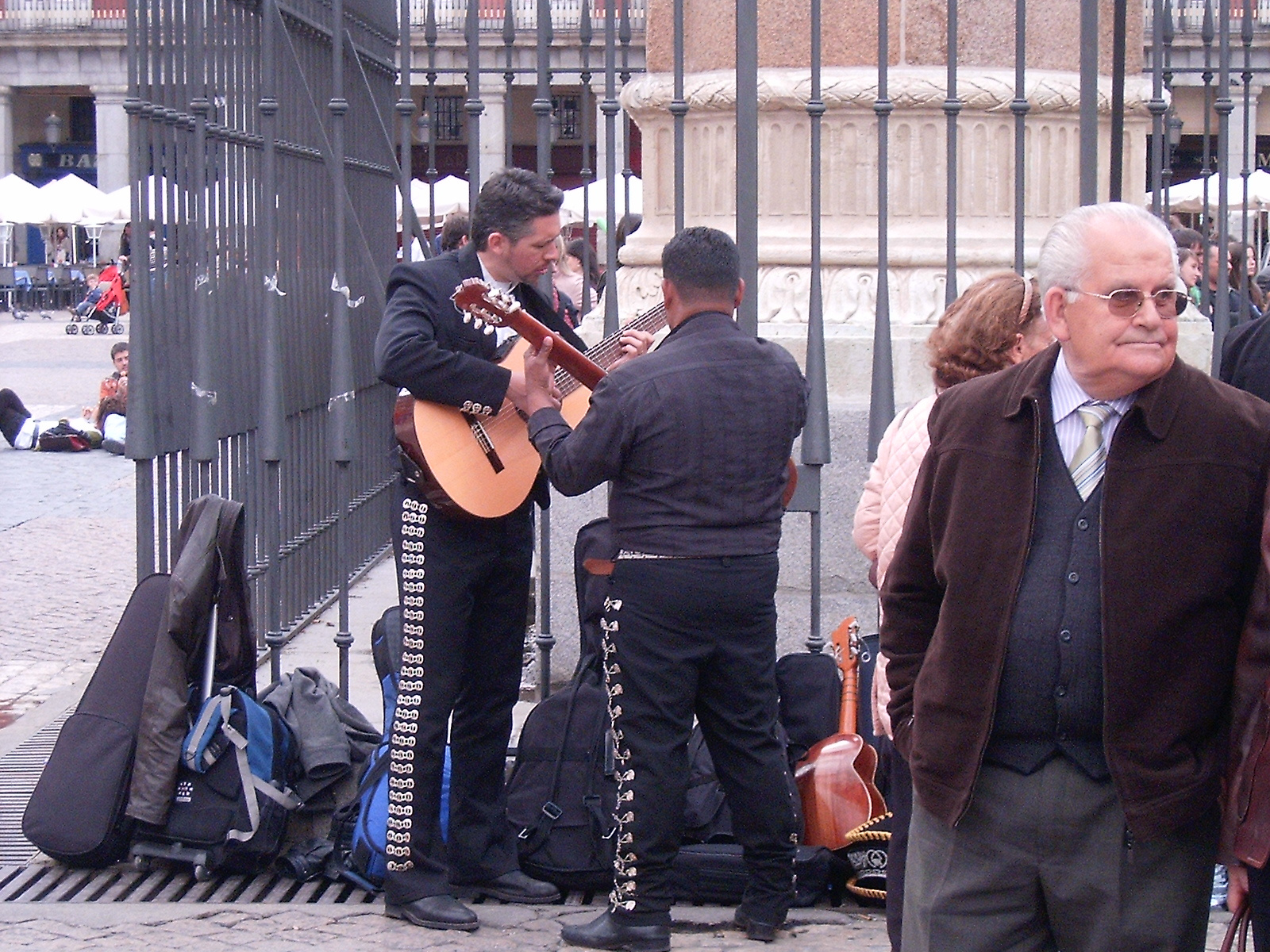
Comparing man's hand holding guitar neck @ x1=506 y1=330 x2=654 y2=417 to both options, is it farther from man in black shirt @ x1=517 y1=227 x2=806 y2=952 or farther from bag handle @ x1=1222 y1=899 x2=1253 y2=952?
bag handle @ x1=1222 y1=899 x2=1253 y2=952

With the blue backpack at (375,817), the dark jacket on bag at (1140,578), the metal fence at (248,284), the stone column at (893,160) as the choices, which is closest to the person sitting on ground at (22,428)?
the metal fence at (248,284)

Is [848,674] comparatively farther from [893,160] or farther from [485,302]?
[893,160]

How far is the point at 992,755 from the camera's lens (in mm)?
2684

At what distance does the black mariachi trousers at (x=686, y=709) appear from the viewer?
4.19 meters

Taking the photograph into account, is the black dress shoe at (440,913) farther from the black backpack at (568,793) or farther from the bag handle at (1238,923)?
the bag handle at (1238,923)

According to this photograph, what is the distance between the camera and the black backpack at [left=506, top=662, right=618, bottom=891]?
4.76 metres

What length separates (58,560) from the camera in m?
9.92

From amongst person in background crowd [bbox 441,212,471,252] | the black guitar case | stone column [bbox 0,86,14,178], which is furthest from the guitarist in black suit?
stone column [bbox 0,86,14,178]

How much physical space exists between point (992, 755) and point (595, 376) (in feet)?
6.52

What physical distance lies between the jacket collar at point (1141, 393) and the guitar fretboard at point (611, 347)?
189 centimetres

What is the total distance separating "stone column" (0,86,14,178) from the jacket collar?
47165 millimetres

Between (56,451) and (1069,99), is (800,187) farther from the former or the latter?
(56,451)

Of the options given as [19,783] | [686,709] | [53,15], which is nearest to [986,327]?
[686,709]

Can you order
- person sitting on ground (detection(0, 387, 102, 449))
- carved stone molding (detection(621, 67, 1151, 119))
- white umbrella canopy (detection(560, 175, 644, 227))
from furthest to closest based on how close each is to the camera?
person sitting on ground (detection(0, 387, 102, 449)), white umbrella canopy (detection(560, 175, 644, 227)), carved stone molding (detection(621, 67, 1151, 119))
